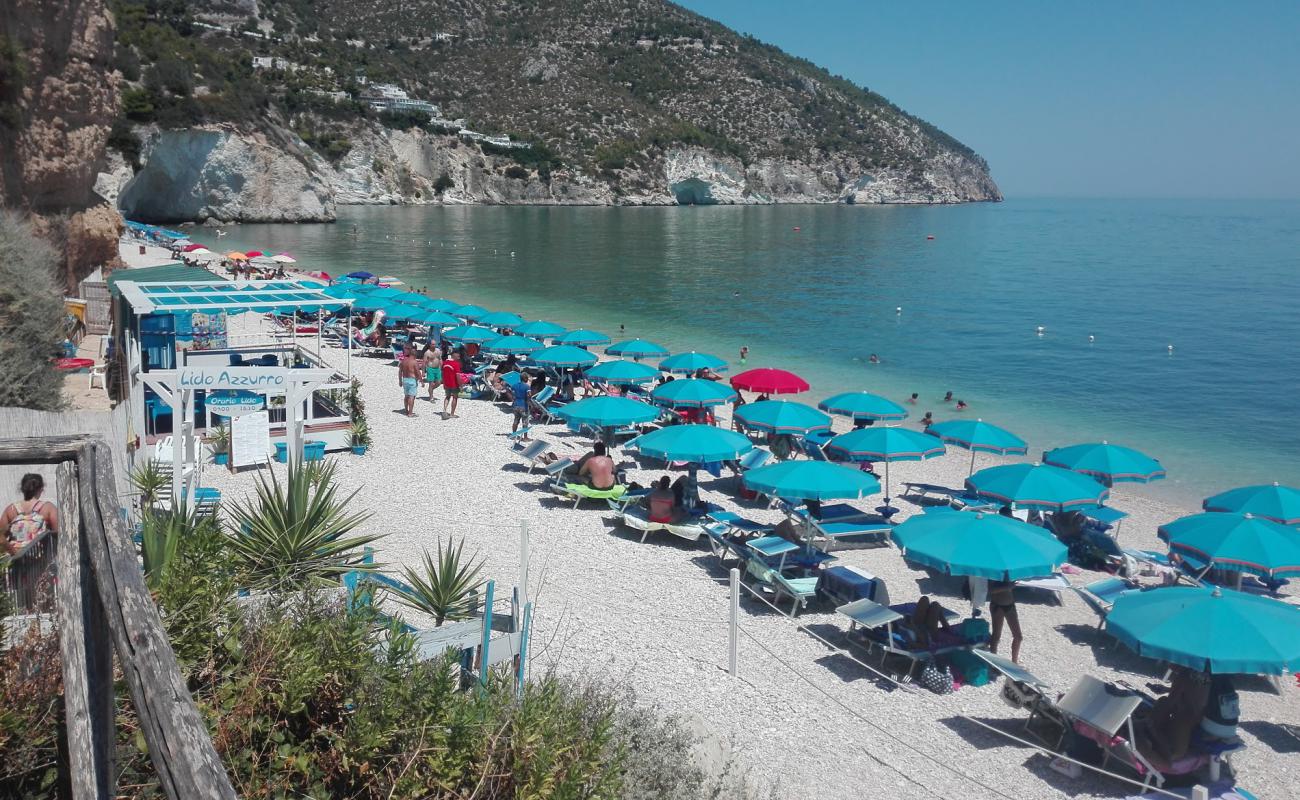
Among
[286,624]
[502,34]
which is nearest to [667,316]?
[286,624]

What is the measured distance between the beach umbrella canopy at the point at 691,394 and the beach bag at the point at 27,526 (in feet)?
34.4

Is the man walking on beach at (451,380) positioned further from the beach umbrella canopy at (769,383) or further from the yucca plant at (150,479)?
the yucca plant at (150,479)

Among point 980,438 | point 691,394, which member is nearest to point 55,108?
point 691,394

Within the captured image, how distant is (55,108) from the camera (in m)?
18.4

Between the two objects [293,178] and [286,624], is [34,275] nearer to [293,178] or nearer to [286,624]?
[286,624]

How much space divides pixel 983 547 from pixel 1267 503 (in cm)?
606

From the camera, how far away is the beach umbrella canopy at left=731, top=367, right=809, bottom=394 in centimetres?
1634

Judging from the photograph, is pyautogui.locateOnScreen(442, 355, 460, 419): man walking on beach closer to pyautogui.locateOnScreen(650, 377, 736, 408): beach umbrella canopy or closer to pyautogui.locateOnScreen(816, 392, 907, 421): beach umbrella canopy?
pyautogui.locateOnScreen(650, 377, 736, 408): beach umbrella canopy

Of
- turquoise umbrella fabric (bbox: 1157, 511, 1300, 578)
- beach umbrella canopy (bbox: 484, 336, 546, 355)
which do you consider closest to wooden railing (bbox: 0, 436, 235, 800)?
turquoise umbrella fabric (bbox: 1157, 511, 1300, 578)

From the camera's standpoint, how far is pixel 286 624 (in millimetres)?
4359

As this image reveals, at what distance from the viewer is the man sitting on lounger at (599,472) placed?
12.4 meters

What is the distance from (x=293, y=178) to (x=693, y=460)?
259 feet

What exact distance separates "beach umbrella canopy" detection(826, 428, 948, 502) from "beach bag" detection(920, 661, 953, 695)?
15.9 ft

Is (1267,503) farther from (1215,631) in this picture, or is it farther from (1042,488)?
(1215,631)
